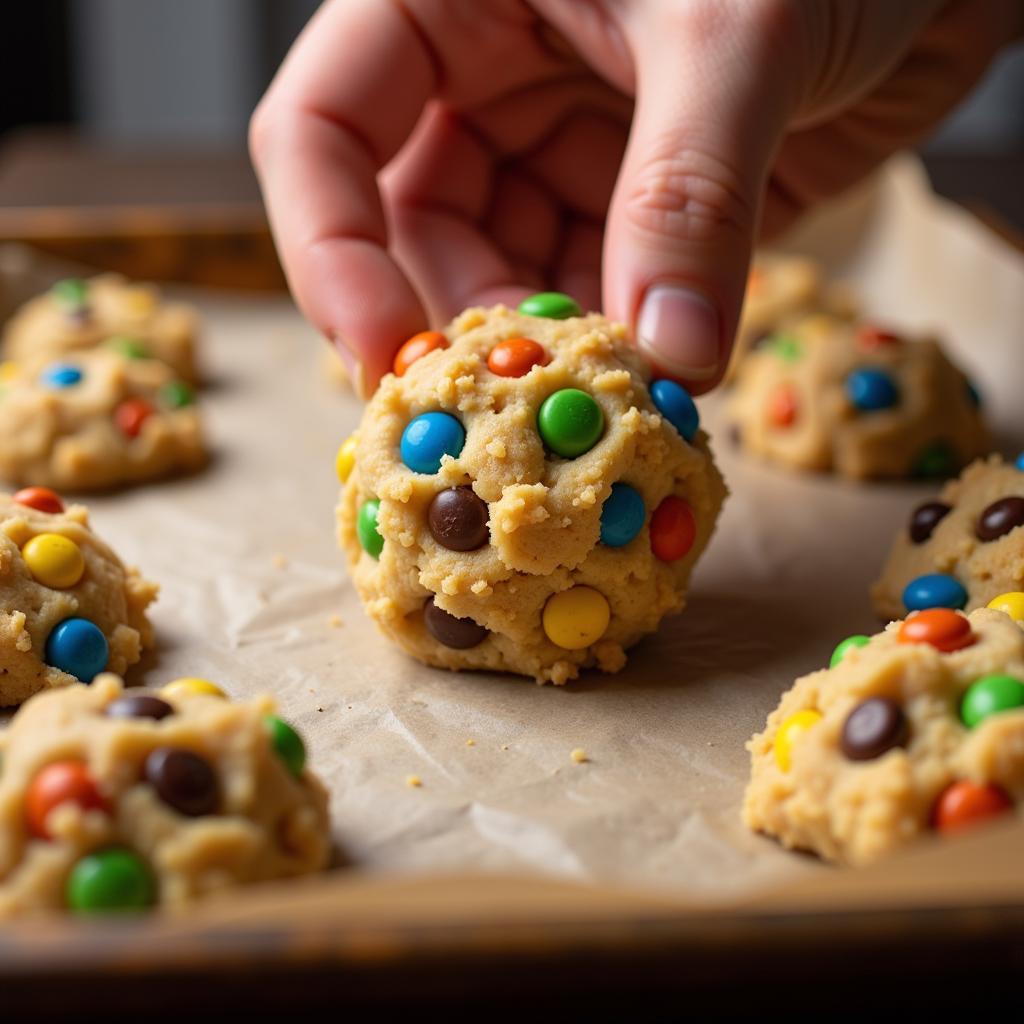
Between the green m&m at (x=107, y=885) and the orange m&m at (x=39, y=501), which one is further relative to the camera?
the orange m&m at (x=39, y=501)

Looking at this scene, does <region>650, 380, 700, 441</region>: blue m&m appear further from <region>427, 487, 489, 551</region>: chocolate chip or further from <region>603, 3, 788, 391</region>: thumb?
<region>427, 487, 489, 551</region>: chocolate chip

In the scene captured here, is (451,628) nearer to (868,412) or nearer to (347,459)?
(347,459)

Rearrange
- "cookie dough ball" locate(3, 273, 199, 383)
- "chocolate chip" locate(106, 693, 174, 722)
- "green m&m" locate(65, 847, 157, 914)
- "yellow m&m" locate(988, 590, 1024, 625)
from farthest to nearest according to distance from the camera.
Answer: "cookie dough ball" locate(3, 273, 199, 383), "yellow m&m" locate(988, 590, 1024, 625), "chocolate chip" locate(106, 693, 174, 722), "green m&m" locate(65, 847, 157, 914)

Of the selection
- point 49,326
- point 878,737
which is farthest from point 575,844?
point 49,326

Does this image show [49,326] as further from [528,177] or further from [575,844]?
[575,844]

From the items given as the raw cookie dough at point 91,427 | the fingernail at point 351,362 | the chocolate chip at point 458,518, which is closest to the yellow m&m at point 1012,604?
the chocolate chip at point 458,518

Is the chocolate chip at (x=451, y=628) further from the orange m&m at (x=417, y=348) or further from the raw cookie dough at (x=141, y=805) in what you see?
the raw cookie dough at (x=141, y=805)

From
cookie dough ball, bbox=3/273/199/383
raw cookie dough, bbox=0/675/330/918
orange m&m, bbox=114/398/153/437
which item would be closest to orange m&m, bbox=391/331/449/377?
raw cookie dough, bbox=0/675/330/918
